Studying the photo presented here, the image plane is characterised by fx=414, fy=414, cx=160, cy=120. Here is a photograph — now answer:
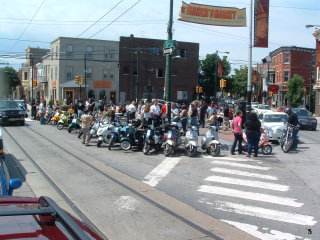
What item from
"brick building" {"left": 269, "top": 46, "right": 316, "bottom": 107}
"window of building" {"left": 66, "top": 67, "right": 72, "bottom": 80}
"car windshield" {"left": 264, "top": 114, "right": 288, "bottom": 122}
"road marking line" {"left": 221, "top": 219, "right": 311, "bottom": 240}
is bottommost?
"road marking line" {"left": 221, "top": 219, "right": 311, "bottom": 240}

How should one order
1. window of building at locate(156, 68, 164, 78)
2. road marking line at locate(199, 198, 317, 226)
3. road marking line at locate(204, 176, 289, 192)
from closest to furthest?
road marking line at locate(199, 198, 317, 226)
road marking line at locate(204, 176, 289, 192)
window of building at locate(156, 68, 164, 78)

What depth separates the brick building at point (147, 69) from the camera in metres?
56.9

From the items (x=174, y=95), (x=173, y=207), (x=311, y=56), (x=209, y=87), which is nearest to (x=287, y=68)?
(x=311, y=56)

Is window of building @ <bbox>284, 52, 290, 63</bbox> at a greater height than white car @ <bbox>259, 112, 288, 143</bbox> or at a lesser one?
greater

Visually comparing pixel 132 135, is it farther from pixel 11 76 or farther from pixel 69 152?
pixel 11 76

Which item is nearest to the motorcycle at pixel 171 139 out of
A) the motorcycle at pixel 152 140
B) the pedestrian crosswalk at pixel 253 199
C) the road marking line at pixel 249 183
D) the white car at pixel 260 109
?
the motorcycle at pixel 152 140

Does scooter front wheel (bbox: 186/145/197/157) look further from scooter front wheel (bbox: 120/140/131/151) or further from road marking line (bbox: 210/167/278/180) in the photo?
scooter front wheel (bbox: 120/140/131/151)

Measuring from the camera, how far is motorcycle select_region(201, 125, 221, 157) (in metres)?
14.6

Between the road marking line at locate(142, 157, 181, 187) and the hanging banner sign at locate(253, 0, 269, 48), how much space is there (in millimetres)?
9549

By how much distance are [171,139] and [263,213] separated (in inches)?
285

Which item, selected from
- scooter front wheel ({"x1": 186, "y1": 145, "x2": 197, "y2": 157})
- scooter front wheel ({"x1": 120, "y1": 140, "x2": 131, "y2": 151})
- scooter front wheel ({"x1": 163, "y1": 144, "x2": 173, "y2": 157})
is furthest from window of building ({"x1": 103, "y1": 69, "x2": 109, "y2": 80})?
scooter front wheel ({"x1": 186, "y1": 145, "x2": 197, "y2": 157})

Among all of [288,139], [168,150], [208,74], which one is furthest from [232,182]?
[208,74]

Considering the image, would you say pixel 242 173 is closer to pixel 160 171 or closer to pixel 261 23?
pixel 160 171

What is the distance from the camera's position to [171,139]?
14734 millimetres
